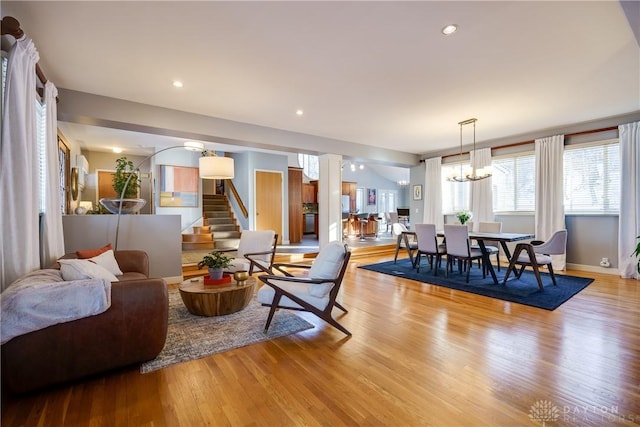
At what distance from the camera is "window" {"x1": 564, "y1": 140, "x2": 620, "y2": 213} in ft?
16.2

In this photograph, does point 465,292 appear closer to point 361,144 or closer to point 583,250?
point 583,250

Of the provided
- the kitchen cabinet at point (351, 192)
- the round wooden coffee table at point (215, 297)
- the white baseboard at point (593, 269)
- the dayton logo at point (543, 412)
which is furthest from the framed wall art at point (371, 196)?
the dayton logo at point (543, 412)

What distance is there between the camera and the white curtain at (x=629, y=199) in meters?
4.57

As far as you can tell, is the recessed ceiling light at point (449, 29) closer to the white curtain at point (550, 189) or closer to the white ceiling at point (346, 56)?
the white ceiling at point (346, 56)

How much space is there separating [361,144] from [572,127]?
13.0ft

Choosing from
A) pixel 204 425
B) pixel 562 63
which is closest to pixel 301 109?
pixel 562 63

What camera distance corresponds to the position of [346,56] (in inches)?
113

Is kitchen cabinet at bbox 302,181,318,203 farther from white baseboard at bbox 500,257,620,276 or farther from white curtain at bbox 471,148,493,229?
white baseboard at bbox 500,257,620,276

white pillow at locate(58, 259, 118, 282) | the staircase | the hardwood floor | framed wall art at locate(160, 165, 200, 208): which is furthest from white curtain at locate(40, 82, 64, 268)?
framed wall art at locate(160, 165, 200, 208)

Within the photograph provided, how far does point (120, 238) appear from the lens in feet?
13.7

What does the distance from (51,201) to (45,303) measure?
175 cm

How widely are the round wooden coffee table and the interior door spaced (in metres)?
4.97

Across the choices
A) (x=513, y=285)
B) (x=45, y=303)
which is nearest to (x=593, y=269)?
(x=513, y=285)

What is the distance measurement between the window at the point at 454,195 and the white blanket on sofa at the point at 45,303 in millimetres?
6946
